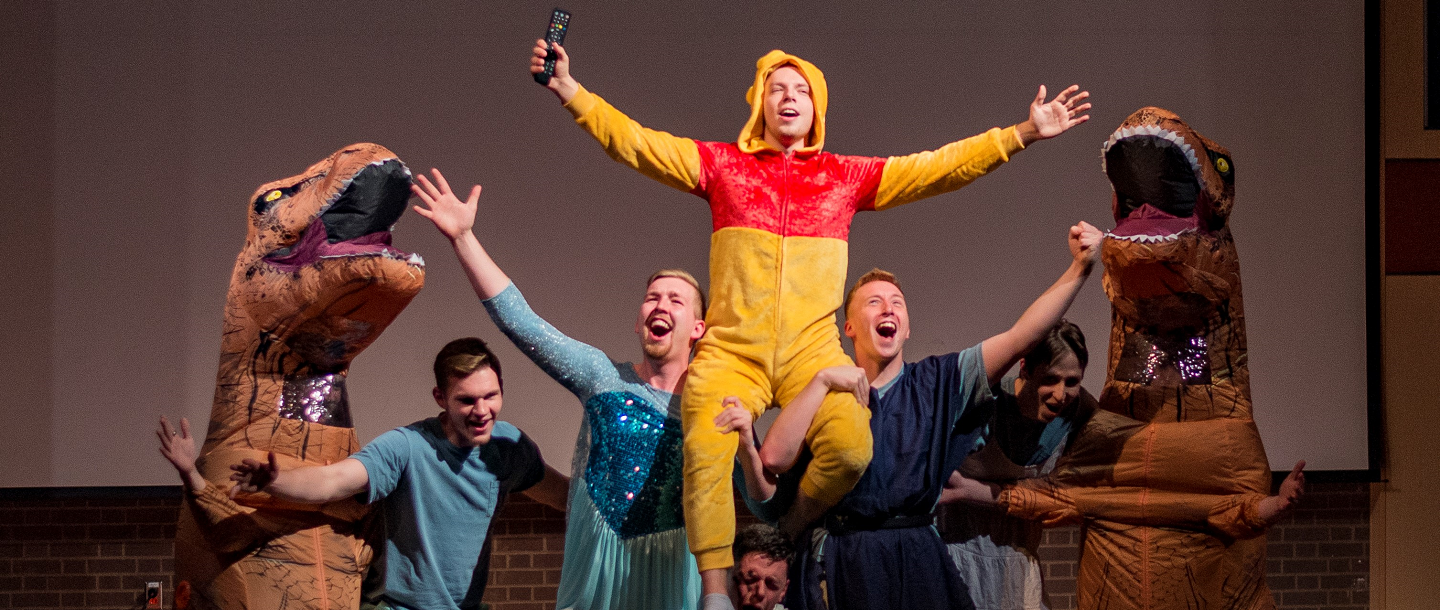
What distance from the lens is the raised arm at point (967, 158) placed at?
3.11 meters

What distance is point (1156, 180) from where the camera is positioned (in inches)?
122

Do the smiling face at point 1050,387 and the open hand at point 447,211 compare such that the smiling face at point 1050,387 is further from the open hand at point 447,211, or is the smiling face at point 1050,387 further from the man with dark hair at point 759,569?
the open hand at point 447,211

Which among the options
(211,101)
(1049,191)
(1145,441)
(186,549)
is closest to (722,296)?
(1145,441)

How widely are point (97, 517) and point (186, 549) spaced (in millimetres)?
1742

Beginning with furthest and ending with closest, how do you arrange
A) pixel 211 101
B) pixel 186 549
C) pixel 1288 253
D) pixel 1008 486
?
pixel 1288 253
pixel 211 101
pixel 1008 486
pixel 186 549

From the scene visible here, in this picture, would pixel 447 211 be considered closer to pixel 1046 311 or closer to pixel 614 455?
pixel 614 455

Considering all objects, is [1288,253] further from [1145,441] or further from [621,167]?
[621,167]

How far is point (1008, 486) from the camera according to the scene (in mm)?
3279

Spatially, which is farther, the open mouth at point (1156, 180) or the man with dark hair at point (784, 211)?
the open mouth at point (1156, 180)

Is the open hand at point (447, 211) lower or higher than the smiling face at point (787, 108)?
lower

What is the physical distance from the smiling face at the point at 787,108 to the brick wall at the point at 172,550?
1835 millimetres

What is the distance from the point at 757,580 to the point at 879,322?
67cm

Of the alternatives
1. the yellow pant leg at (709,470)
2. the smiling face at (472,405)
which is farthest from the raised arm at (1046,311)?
the smiling face at (472,405)

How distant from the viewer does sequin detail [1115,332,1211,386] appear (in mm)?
Answer: 3203
